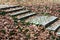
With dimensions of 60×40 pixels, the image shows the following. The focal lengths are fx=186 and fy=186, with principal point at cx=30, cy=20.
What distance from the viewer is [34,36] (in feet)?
22.9

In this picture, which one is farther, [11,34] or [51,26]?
[51,26]

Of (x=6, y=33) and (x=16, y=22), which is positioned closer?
(x=6, y=33)

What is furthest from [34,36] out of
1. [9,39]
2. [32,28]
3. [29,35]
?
[9,39]

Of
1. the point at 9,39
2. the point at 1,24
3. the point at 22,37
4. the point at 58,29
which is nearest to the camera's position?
the point at 9,39

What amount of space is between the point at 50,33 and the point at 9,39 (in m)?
2.00

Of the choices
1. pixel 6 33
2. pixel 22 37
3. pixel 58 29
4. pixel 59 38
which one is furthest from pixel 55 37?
pixel 6 33

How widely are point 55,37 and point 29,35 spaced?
111cm

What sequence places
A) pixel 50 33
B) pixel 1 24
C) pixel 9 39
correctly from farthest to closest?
pixel 50 33 < pixel 1 24 < pixel 9 39

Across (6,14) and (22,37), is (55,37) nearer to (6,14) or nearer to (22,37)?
(22,37)

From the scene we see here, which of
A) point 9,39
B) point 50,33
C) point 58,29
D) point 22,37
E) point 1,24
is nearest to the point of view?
point 9,39

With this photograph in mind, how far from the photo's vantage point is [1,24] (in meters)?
7.03

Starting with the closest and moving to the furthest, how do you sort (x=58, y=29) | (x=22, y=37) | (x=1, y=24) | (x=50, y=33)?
(x=22, y=37)
(x=1, y=24)
(x=50, y=33)
(x=58, y=29)

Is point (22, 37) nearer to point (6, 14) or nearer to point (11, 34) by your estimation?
point (11, 34)

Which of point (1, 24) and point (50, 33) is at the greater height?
point (1, 24)
